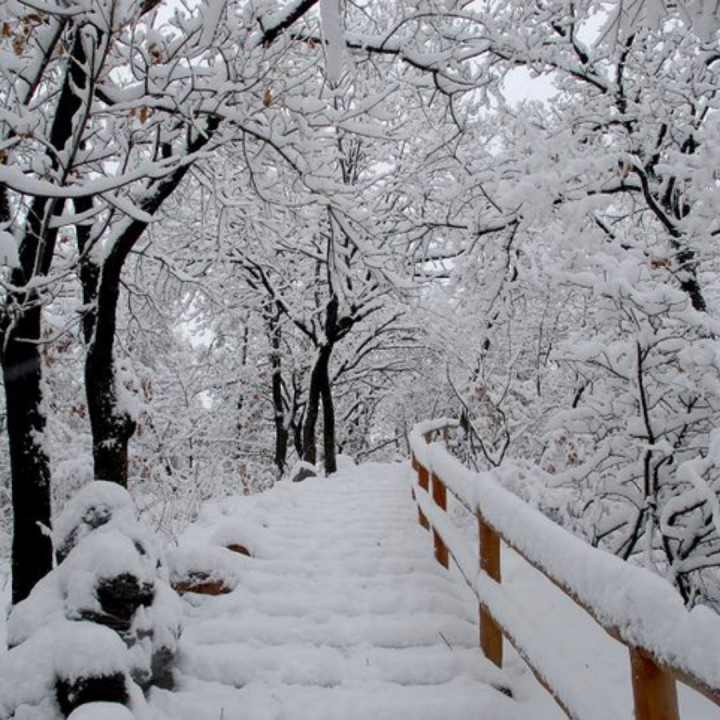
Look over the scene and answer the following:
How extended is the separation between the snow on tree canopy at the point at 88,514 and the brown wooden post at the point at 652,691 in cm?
274

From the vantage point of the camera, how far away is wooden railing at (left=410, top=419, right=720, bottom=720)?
1595 mm

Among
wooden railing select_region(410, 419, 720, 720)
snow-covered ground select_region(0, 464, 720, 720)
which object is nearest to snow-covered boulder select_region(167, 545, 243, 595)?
snow-covered ground select_region(0, 464, 720, 720)

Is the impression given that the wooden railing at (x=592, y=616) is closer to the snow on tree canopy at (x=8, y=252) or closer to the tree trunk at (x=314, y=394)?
the snow on tree canopy at (x=8, y=252)

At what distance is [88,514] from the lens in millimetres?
3729

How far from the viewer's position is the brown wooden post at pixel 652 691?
69.2 inches

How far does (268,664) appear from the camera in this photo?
11.8 feet

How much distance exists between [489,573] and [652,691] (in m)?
Answer: 1.64

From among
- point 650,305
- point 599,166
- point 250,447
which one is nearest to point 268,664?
point 650,305

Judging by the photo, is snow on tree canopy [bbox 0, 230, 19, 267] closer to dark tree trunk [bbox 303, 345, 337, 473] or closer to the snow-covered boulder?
the snow-covered boulder

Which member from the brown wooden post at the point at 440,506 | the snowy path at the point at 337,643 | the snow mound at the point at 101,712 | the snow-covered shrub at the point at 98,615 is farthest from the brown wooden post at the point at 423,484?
the snow mound at the point at 101,712

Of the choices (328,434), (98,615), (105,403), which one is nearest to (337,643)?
(98,615)

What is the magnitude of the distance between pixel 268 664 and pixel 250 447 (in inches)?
905

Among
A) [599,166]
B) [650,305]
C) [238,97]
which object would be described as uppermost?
[238,97]

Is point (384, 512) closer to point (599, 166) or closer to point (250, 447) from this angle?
point (599, 166)
